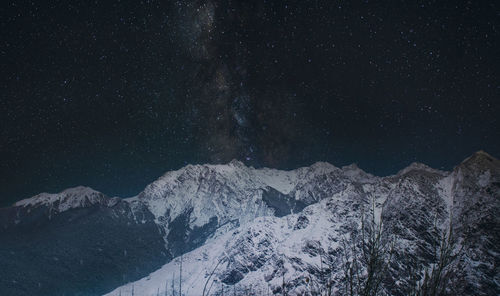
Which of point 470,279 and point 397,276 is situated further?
point 397,276

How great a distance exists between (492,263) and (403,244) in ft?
154

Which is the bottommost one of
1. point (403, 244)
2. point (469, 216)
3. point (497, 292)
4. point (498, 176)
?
point (497, 292)

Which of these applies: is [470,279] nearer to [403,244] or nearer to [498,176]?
[403,244]

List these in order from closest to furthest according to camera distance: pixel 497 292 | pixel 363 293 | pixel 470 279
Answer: pixel 363 293, pixel 497 292, pixel 470 279

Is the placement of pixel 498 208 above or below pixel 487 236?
above

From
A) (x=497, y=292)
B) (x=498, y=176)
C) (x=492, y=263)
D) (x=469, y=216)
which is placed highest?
(x=498, y=176)

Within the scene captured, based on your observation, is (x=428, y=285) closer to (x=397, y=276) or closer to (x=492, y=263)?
(x=397, y=276)

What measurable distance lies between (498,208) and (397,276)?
88555 millimetres

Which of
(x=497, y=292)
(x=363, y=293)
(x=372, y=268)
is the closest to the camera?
(x=363, y=293)

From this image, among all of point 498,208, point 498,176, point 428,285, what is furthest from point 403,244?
point 428,285

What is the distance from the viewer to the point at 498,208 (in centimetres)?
18600

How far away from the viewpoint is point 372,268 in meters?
8.25

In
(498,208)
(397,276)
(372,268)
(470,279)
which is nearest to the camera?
(372,268)

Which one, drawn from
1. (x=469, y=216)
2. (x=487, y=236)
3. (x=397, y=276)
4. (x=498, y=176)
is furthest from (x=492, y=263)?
(x=498, y=176)
